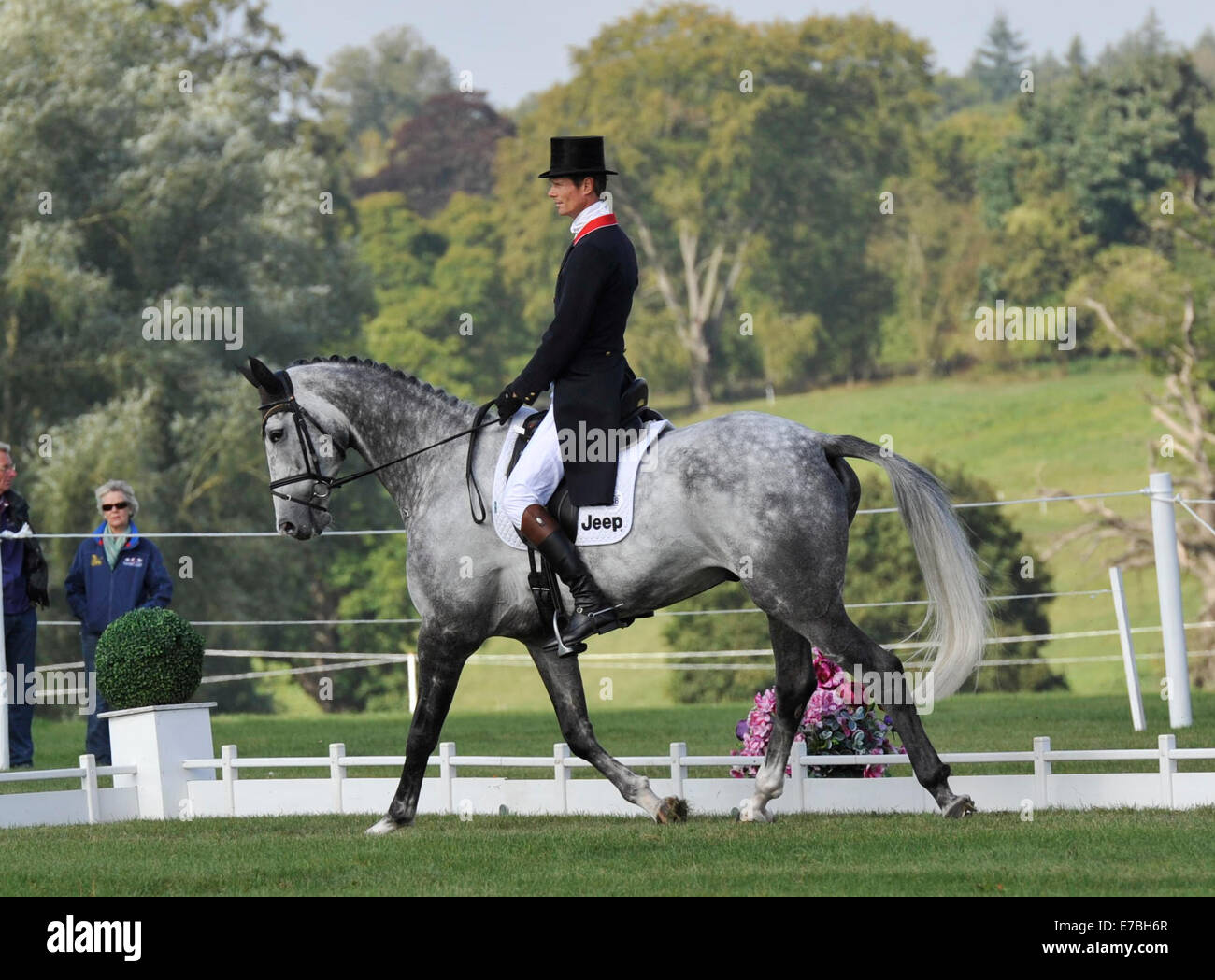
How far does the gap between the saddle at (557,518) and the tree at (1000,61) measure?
4690 inches

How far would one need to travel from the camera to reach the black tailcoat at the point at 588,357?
8.13 metres

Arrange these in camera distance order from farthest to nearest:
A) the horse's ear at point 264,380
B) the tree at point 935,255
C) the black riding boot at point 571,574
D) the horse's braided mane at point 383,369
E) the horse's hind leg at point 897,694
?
the tree at point 935,255, the horse's braided mane at point 383,369, the horse's ear at point 264,380, the black riding boot at point 571,574, the horse's hind leg at point 897,694

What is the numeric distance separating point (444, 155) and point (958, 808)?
2963 inches

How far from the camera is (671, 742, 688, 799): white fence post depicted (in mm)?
9102

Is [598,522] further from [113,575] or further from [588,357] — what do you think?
[113,575]

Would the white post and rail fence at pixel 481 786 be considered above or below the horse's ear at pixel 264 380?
below

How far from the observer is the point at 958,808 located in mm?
8102

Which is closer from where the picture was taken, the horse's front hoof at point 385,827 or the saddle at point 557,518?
the saddle at point 557,518

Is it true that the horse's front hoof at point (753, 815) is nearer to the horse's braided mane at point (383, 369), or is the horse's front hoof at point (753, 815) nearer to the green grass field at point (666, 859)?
the green grass field at point (666, 859)

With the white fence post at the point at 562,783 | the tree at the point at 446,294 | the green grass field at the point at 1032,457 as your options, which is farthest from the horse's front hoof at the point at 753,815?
the tree at the point at 446,294

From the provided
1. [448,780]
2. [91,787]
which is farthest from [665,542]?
[91,787]

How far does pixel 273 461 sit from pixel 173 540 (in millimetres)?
21145

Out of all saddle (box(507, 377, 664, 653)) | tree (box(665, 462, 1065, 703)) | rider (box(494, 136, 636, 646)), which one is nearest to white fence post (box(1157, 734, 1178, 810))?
saddle (box(507, 377, 664, 653))

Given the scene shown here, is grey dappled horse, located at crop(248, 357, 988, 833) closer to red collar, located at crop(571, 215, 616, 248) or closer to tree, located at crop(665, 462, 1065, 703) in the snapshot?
red collar, located at crop(571, 215, 616, 248)
